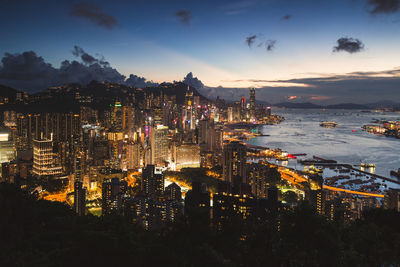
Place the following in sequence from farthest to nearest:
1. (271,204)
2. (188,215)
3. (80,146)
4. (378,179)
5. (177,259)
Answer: (80,146) < (378,179) < (271,204) < (188,215) < (177,259)

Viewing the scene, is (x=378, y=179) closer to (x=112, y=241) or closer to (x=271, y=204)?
(x=271, y=204)

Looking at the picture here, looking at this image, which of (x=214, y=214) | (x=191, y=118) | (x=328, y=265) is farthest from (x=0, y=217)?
(x=191, y=118)

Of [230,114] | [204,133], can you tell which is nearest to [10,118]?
[204,133]

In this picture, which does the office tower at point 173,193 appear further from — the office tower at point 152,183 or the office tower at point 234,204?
the office tower at point 234,204

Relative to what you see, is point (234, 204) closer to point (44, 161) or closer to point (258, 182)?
point (258, 182)

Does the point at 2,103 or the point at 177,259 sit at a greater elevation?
the point at 2,103

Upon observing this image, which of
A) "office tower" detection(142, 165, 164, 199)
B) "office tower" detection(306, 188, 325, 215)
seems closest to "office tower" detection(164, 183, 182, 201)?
"office tower" detection(142, 165, 164, 199)
